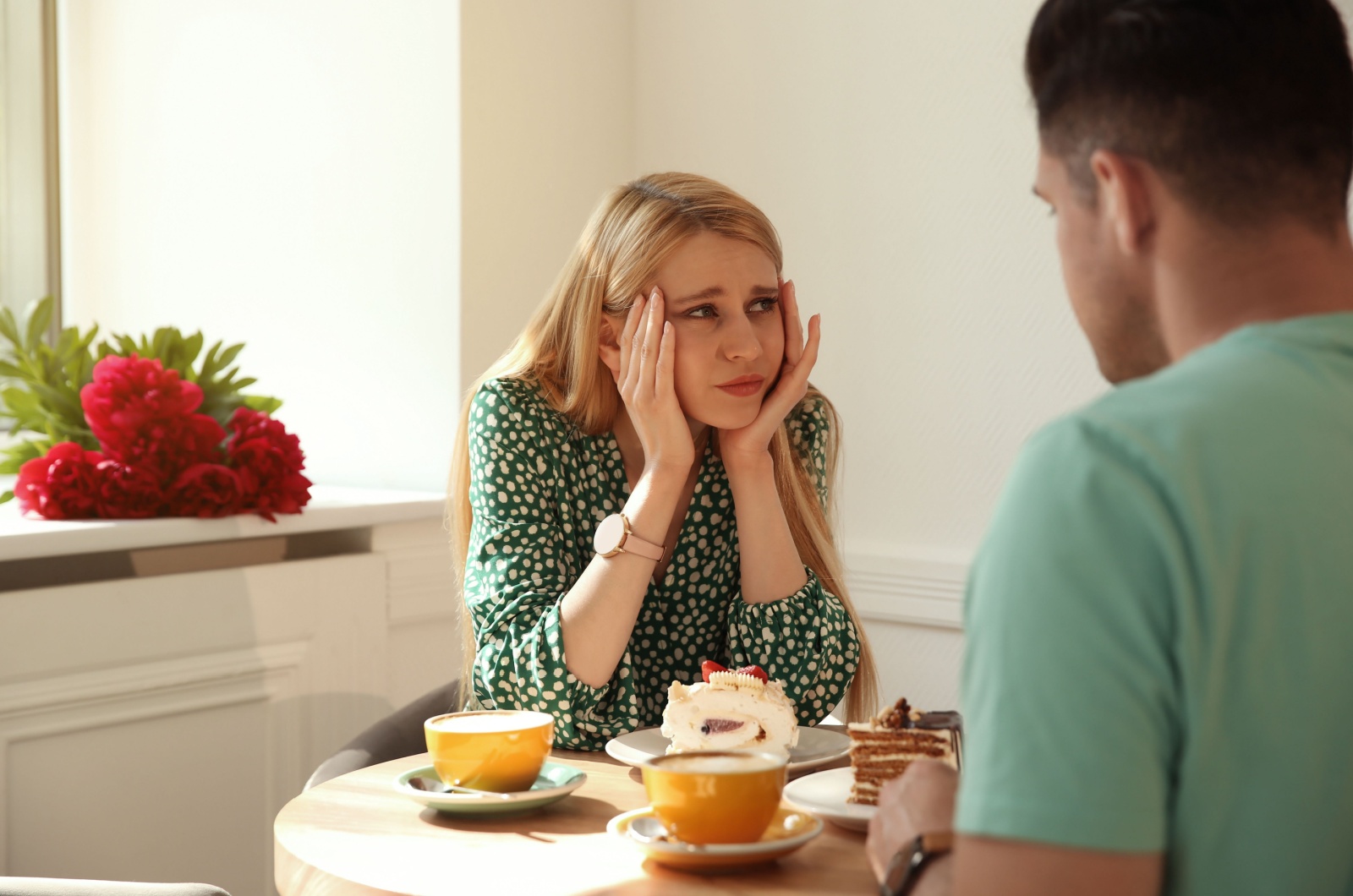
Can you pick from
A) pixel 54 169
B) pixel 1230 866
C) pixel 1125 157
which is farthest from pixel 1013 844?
pixel 54 169

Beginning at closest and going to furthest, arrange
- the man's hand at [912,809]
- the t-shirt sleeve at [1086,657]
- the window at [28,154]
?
1. the t-shirt sleeve at [1086,657]
2. the man's hand at [912,809]
3. the window at [28,154]

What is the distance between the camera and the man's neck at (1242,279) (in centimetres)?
69

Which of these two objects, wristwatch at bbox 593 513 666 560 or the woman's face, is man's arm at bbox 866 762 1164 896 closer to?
wristwatch at bbox 593 513 666 560

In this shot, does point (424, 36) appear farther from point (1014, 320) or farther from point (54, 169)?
point (1014, 320)

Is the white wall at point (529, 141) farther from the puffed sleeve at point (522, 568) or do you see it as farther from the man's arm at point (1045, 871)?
the man's arm at point (1045, 871)

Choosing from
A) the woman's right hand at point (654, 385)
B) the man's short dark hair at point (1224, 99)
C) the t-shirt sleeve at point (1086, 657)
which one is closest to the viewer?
the t-shirt sleeve at point (1086, 657)

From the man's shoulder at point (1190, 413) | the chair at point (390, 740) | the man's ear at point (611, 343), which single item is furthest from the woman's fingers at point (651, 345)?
the man's shoulder at point (1190, 413)

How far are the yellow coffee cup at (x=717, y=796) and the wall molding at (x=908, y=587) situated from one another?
150cm

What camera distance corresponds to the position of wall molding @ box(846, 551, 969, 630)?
2426mm

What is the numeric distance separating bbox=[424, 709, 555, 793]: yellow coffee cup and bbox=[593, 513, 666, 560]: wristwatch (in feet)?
1.36

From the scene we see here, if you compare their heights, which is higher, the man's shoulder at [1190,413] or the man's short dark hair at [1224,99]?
the man's short dark hair at [1224,99]

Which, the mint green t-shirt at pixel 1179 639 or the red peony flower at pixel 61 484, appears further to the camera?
→ the red peony flower at pixel 61 484

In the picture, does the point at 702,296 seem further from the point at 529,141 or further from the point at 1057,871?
the point at 1057,871

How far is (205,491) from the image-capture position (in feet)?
6.61
